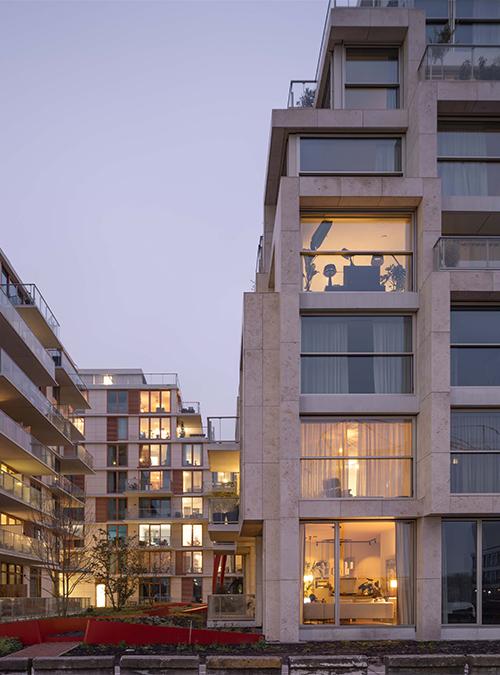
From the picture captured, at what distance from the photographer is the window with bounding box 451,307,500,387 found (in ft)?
87.1

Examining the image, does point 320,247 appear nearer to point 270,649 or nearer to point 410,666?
point 270,649

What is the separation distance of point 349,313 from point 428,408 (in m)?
3.61

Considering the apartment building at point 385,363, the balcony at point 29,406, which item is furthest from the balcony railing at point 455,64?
the balcony at point 29,406

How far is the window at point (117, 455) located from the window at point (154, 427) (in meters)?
2.46

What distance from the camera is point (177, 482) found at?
101 metres

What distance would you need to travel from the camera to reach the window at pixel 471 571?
25.5 meters

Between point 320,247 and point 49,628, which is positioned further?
point 49,628

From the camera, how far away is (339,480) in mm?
26609

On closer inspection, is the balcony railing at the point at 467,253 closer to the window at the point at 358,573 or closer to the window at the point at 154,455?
the window at the point at 358,573

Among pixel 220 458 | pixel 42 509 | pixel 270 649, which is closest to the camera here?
pixel 270 649

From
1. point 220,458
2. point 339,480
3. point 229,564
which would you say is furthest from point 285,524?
point 229,564

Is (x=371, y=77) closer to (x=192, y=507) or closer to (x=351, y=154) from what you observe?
(x=351, y=154)

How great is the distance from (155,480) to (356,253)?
76622 mm

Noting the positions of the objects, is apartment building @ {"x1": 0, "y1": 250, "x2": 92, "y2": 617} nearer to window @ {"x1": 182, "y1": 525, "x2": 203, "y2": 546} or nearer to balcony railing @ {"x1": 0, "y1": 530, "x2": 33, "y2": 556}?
balcony railing @ {"x1": 0, "y1": 530, "x2": 33, "y2": 556}
